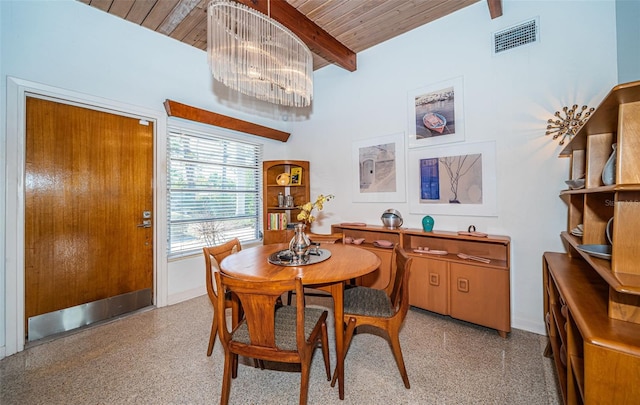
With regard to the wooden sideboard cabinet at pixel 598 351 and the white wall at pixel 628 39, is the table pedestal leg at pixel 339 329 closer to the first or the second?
the wooden sideboard cabinet at pixel 598 351

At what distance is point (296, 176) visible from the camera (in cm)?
411

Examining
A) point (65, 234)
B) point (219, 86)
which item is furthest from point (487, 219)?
point (65, 234)

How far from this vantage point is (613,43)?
2.03 metres

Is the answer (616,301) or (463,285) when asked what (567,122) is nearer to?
(463,285)

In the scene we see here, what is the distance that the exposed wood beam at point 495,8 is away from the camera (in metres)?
2.34

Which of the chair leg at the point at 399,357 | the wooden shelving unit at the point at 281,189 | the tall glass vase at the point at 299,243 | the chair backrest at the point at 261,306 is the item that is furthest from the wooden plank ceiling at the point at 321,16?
the chair leg at the point at 399,357

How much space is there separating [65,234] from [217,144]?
74.2 inches

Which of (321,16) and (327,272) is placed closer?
(327,272)

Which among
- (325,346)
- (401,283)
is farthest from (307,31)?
(325,346)

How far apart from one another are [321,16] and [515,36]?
1.91 meters

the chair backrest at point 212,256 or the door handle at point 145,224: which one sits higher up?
the door handle at point 145,224

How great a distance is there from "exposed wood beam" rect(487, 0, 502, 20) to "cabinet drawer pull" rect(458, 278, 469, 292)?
2.54 m

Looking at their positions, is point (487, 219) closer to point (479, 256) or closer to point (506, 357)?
point (479, 256)

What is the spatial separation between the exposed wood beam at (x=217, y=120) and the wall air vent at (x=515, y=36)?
2.96 m
